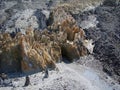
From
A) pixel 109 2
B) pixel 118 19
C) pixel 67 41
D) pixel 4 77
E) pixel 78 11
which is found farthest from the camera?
pixel 109 2

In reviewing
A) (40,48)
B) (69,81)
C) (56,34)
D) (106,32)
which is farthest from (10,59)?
(106,32)

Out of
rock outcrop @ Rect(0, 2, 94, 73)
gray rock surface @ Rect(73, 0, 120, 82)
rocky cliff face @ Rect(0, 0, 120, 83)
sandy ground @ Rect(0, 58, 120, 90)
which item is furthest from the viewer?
gray rock surface @ Rect(73, 0, 120, 82)

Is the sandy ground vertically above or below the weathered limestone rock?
below

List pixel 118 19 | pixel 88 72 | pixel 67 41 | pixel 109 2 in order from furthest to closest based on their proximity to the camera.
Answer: pixel 109 2 < pixel 118 19 < pixel 67 41 < pixel 88 72

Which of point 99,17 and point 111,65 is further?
point 99,17

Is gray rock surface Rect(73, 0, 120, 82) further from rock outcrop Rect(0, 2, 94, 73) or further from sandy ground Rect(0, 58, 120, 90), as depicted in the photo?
rock outcrop Rect(0, 2, 94, 73)

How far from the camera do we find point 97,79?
47.2m

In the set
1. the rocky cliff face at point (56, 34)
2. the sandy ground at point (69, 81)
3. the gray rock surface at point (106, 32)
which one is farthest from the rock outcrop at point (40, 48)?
the gray rock surface at point (106, 32)

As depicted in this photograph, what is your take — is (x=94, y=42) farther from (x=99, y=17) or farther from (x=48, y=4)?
(x=48, y=4)

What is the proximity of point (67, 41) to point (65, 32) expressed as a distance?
97.4 inches

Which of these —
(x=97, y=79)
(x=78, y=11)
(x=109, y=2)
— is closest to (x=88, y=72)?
(x=97, y=79)

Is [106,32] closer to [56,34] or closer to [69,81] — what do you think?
[56,34]

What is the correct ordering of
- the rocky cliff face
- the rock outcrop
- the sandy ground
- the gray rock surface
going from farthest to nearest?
the gray rock surface < the rocky cliff face < the rock outcrop < the sandy ground

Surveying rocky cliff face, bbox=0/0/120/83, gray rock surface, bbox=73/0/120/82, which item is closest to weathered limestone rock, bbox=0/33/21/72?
rocky cliff face, bbox=0/0/120/83
